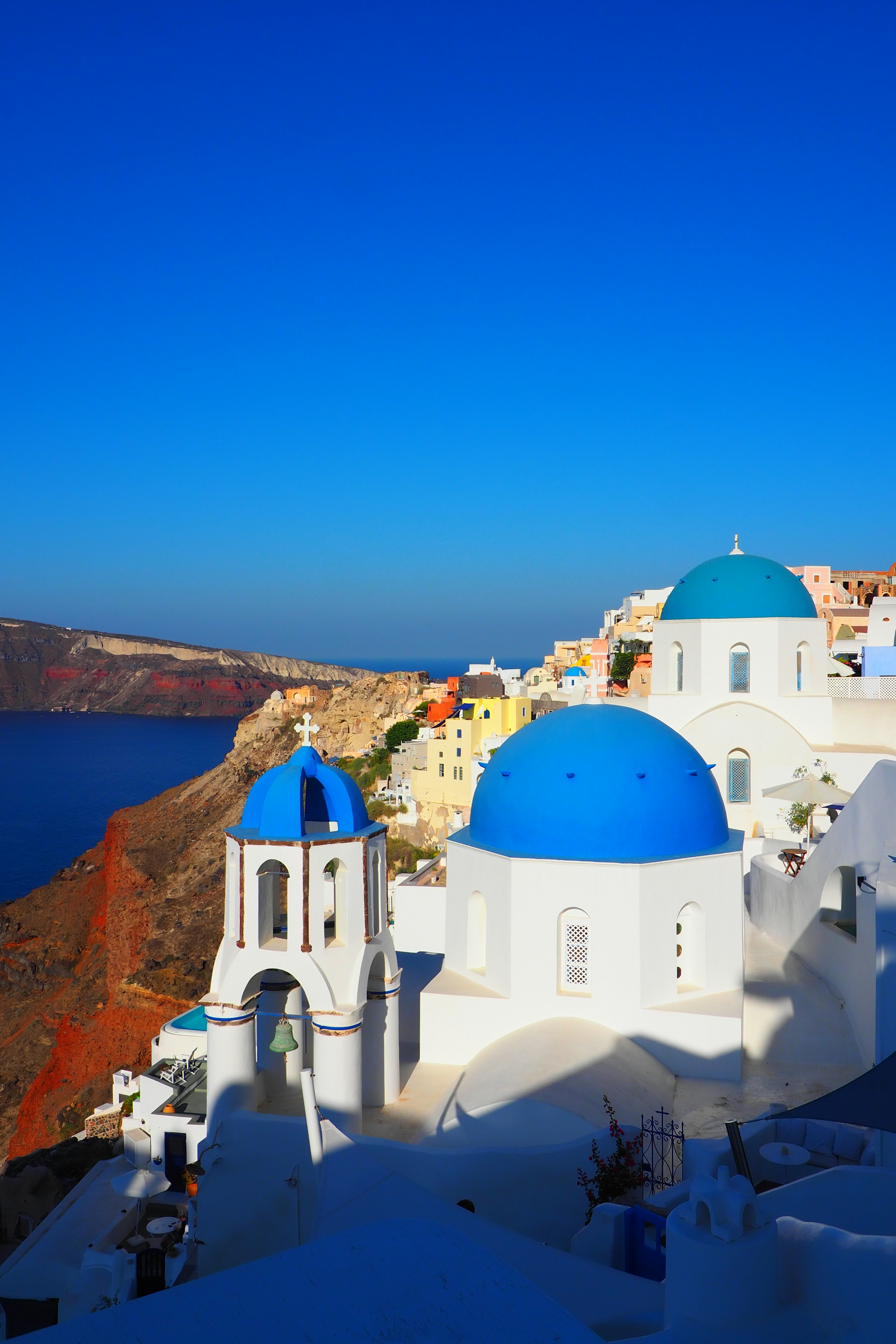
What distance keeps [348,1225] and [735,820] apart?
17.2 m

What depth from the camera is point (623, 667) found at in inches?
1976

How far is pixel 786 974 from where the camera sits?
44.8 feet

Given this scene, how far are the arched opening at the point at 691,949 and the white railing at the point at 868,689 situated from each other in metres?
13.3

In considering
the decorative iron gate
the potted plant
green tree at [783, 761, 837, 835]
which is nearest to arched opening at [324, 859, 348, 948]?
the potted plant

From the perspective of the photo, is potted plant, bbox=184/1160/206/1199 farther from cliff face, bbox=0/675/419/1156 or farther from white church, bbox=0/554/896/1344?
cliff face, bbox=0/675/419/1156

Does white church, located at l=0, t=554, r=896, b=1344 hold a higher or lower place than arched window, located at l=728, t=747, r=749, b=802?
lower

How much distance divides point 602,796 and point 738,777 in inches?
494

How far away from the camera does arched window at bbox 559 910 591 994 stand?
11.3 metres

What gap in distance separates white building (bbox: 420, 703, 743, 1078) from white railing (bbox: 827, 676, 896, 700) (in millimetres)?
12937

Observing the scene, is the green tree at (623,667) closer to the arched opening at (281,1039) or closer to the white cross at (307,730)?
the arched opening at (281,1039)

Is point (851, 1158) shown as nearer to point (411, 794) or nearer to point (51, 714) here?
point (411, 794)

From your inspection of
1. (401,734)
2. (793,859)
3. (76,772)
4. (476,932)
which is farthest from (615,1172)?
(76,772)

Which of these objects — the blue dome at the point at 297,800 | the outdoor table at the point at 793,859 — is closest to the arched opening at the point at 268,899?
the blue dome at the point at 297,800

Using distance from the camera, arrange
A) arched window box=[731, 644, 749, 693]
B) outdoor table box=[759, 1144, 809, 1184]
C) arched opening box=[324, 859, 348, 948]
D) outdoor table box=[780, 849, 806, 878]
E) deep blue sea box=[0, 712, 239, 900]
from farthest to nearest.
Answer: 1. deep blue sea box=[0, 712, 239, 900]
2. arched window box=[731, 644, 749, 693]
3. outdoor table box=[780, 849, 806, 878]
4. arched opening box=[324, 859, 348, 948]
5. outdoor table box=[759, 1144, 809, 1184]
